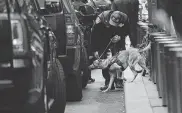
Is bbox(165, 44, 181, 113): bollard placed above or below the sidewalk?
above

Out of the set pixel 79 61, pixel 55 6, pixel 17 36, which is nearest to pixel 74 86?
pixel 79 61

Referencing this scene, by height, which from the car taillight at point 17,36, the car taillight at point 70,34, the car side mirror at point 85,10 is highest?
the car side mirror at point 85,10

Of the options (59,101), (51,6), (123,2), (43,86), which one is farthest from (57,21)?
(123,2)

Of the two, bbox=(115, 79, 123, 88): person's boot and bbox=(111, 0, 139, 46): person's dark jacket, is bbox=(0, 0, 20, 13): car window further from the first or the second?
bbox=(111, 0, 139, 46): person's dark jacket

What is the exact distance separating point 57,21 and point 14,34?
457 centimetres

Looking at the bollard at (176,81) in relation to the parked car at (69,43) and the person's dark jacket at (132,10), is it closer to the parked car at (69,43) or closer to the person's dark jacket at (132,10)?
the parked car at (69,43)

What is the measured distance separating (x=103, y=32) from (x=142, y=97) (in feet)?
9.03

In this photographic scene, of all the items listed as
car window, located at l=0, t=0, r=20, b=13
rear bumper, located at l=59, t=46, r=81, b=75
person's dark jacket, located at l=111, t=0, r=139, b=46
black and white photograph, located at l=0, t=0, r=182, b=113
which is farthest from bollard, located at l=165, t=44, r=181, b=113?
person's dark jacket, located at l=111, t=0, r=139, b=46

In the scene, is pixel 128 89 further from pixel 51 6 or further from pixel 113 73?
pixel 51 6

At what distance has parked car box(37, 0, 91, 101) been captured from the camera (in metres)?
11.4

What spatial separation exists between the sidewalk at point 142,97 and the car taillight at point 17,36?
3936mm

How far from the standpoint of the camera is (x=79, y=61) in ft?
40.6

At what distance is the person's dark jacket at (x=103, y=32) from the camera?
572 inches

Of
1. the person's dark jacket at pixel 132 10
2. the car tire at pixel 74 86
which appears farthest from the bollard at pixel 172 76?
the person's dark jacket at pixel 132 10
